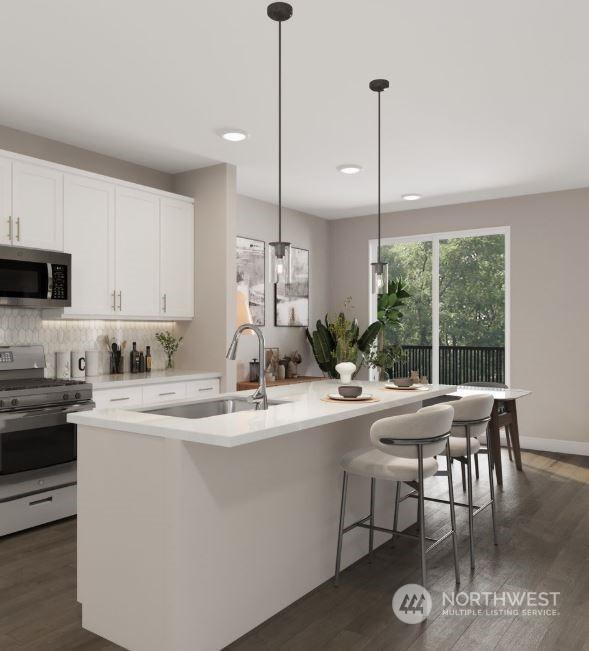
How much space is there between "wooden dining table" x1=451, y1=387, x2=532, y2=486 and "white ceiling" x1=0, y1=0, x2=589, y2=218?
6.46 ft

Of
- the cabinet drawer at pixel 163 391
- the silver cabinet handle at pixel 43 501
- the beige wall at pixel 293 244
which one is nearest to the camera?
the silver cabinet handle at pixel 43 501

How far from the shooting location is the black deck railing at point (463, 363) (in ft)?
21.7

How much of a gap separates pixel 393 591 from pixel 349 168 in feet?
11.8

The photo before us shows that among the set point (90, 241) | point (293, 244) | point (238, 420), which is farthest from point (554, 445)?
point (90, 241)

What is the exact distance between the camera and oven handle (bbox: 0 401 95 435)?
11.9 ft

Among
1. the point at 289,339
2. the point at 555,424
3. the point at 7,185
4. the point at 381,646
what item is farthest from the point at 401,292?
the point at 381,646

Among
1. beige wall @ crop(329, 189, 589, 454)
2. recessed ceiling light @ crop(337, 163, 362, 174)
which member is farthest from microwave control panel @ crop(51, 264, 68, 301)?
beige wall @ crop(329, 189, 589, 454)

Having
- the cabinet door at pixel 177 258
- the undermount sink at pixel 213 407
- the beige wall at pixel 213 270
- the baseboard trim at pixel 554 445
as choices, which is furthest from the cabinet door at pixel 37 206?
the baseboard trim at pixel 554 445

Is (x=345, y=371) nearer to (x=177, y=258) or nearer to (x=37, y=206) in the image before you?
(x=177, y=258)

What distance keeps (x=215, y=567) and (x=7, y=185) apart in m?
2.90

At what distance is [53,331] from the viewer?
4.54 meters

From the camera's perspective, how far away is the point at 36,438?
3.76 m

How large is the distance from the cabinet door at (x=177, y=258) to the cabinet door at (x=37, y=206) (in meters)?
1.01

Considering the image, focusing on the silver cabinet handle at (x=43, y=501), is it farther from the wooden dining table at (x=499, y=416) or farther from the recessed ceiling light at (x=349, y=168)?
the recessed ceiling light at (x=349, y=168)
